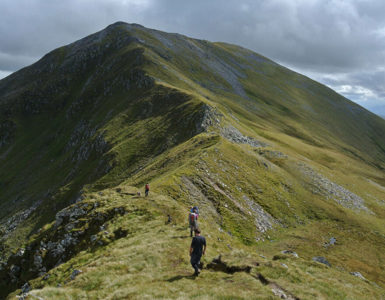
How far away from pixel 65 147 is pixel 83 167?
37.5m

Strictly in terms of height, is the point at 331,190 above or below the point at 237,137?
below

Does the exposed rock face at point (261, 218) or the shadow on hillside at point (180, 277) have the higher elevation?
the shadow on hillside at point (180, 277)

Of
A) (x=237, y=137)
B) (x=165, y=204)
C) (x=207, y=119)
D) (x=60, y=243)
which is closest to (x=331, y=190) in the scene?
(x=237, y=137)

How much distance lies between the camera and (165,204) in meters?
31.8

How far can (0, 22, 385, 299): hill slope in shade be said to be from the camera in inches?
715

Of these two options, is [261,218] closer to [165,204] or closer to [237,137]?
[165,204]

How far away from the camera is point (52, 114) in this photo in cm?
16162

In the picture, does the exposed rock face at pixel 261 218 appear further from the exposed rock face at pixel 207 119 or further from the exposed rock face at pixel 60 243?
the exposed rock face at pixel 207 119

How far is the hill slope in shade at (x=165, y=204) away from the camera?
1816cm

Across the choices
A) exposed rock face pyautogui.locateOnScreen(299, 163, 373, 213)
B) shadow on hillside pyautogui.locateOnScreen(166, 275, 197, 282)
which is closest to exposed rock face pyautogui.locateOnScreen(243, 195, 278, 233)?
exposed rock face pyautogui.locateOnScreen(299, 163, 373, 213)

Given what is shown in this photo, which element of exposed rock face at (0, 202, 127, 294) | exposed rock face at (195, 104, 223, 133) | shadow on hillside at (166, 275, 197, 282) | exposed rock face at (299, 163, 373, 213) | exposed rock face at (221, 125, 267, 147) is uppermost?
exposed rock face at (195, 104, 223, 133)

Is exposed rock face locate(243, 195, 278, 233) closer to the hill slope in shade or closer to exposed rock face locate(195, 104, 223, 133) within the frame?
the hill slope in shade

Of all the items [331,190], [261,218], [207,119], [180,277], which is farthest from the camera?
[207,119]

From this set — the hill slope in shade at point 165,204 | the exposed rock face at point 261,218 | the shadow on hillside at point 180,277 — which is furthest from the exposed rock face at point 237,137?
the shadow on hillside at point 180,277
